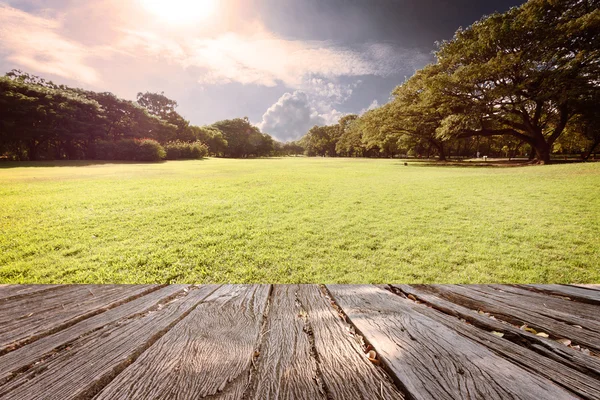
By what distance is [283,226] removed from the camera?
589cm

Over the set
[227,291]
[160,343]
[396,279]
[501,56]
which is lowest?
[396,279]

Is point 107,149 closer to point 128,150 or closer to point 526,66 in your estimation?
point 128,150

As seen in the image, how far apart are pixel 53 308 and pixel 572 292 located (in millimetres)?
3221

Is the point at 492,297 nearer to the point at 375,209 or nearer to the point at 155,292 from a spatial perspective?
the point at 155,292

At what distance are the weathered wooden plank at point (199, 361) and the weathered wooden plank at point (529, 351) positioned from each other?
39.0 inches

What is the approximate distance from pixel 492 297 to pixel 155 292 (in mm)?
2202

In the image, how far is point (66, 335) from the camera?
1.12 m

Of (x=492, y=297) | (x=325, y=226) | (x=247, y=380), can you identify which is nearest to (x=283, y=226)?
(x=325, y=226)

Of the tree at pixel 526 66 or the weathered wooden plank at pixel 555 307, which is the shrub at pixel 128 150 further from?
the weathered wooden plank at pixel 555 307

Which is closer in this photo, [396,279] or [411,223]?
[396,279]

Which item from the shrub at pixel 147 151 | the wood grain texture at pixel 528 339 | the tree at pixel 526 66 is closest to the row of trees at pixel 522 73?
the tree at pixel 526 66

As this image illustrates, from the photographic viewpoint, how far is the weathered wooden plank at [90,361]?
81 centimetres

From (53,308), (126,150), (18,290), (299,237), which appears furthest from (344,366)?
(126,150)

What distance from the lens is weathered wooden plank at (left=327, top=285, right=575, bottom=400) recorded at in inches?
33.2
